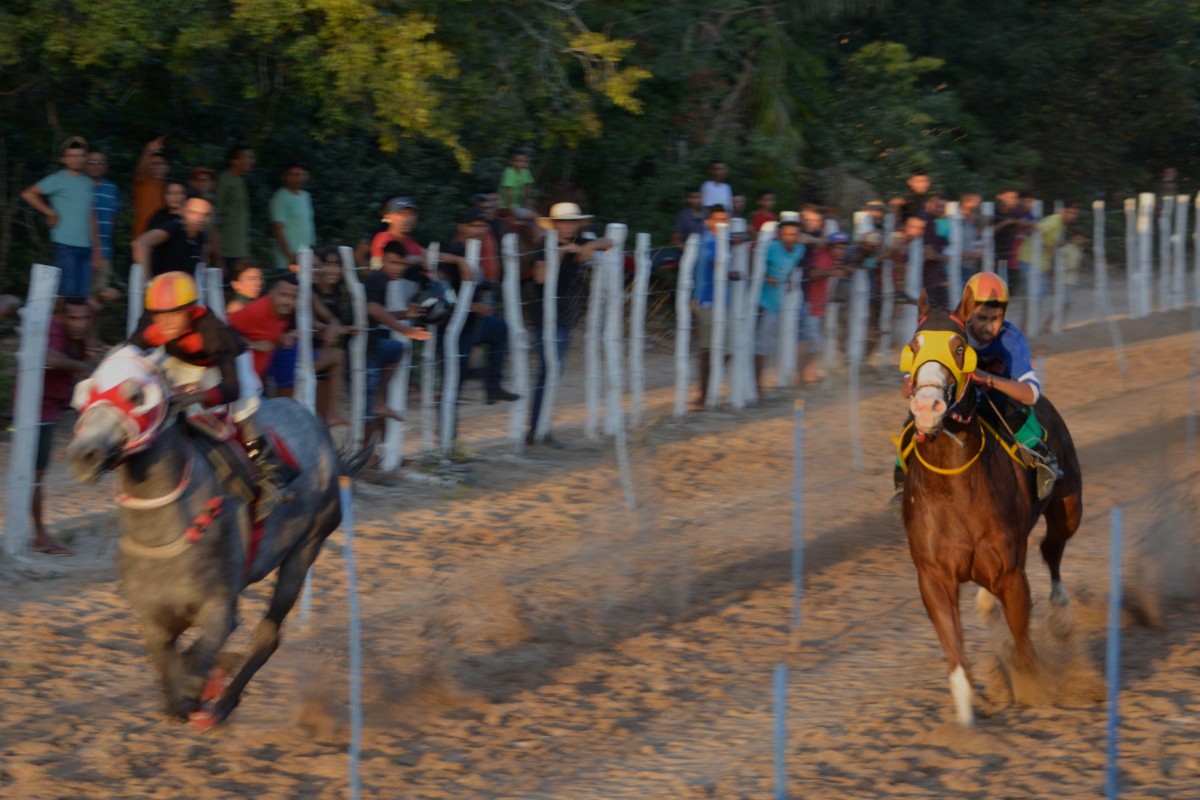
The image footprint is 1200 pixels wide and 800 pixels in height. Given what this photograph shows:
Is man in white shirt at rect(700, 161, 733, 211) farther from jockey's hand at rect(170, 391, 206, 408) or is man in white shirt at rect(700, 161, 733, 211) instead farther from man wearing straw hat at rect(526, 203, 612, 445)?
jockey's hand at rect(170, 391, 206, 408)

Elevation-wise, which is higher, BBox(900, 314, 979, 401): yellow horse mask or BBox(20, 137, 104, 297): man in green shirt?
BBox(20, 137, 104, 297): man in green shirt

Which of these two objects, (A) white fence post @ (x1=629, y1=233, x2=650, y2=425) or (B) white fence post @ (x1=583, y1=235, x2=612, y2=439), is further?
(A) white fence post @ (x1=629, y1=233, x2=650, y2=425)

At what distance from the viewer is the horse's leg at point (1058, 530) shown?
8.41 metres

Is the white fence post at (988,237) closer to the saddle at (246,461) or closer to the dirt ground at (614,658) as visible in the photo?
the dirt ground at (614,658)

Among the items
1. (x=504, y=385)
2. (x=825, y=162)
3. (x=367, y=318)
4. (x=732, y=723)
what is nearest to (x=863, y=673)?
(x=732, y=723)

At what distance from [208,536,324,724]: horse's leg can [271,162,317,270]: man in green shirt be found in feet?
20.8

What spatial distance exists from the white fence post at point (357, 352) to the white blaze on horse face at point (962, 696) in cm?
570

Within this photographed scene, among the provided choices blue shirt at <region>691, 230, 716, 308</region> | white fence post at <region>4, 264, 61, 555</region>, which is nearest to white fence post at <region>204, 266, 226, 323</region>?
white fence post at <region>4, 264, 61, 555</region>

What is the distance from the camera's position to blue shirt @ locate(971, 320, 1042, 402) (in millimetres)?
7719

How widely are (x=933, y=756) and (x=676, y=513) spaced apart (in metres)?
5.10

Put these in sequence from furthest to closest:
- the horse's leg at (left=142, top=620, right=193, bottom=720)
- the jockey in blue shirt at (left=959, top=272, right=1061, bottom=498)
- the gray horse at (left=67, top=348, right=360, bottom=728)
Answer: the jockey in blue shirt at (left=959, top=272, right=1061, bottom=498) < the horse's leg at (left=142, top=620, right=193, bottom=720) < the gray horse at (left=67, top=348, right=360, bottom=728)

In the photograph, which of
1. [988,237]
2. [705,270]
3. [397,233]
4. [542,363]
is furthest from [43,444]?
[988,237]

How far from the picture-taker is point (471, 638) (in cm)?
847

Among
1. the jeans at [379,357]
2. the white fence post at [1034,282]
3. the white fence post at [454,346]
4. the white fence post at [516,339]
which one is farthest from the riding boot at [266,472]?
the white fence post at [1034,282]
